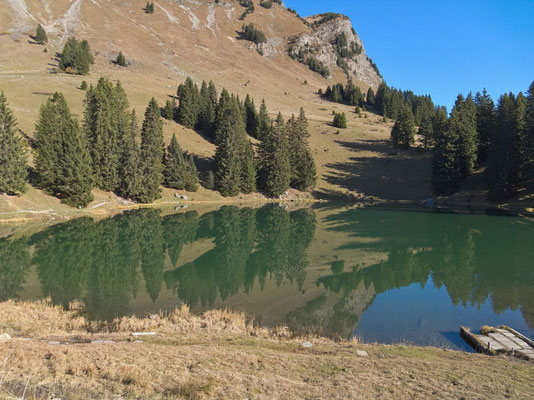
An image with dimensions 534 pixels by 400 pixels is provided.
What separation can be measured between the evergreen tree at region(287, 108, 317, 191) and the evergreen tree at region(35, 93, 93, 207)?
41.2m

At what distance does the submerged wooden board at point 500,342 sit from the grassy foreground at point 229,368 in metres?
0.97

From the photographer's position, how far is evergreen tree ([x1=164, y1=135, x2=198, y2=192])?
6506cm

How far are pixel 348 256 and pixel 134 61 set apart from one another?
382ft

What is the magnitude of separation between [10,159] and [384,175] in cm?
6900

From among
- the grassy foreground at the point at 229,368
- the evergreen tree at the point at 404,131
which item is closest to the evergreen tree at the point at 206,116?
the evergreen tree at the point at 404,131

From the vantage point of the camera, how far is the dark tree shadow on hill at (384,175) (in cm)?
7482

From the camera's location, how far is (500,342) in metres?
13.3

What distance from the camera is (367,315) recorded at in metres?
17.5

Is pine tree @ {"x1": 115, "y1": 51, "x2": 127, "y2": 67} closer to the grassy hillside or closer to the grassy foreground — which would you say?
the grassy hillside

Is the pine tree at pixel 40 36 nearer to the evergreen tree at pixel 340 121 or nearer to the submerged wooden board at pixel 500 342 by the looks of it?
the evergreen tree at pixel 340 121

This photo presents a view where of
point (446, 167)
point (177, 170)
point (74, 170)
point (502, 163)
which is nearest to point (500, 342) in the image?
point (74, 170)

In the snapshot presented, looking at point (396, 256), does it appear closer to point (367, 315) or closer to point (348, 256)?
point (348, 256)

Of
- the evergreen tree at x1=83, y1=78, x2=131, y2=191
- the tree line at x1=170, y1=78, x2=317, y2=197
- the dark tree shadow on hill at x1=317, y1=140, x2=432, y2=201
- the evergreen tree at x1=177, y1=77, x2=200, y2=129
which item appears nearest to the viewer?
the evergreen tree at x1=83, y1=78, x2=131, y2=191

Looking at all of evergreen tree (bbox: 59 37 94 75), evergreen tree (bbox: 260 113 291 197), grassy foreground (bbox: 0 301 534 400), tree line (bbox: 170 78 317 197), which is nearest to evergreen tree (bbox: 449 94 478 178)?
tree line (bbox: 170 78 317 197)
